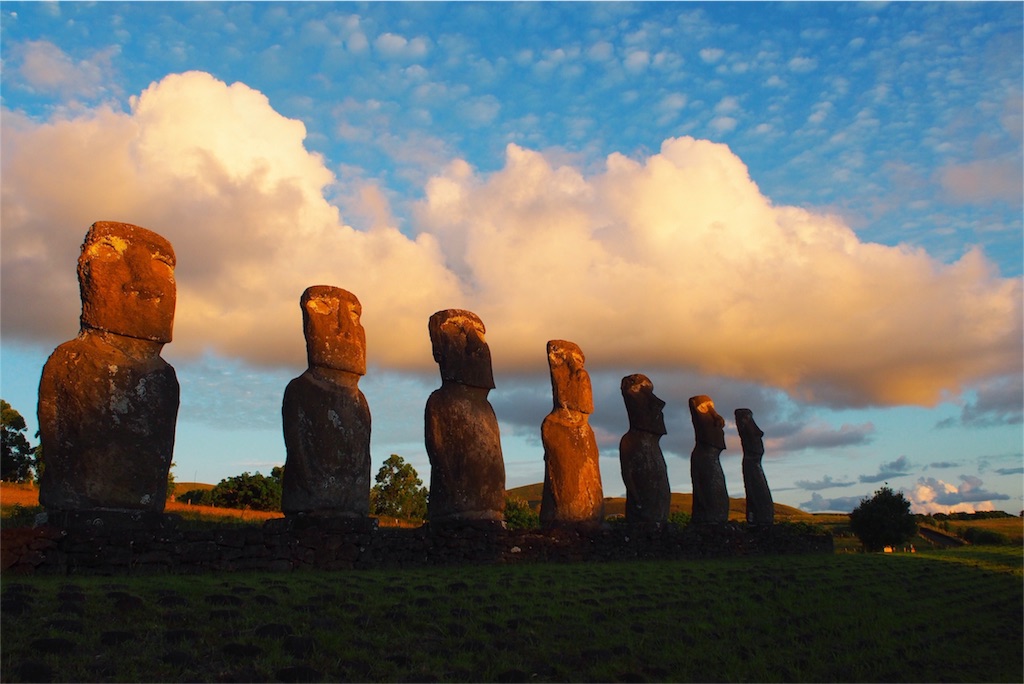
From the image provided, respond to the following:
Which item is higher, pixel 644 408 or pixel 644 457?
pixel 644 408

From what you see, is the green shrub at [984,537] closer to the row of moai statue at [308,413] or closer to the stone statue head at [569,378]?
the row of moai statue at [308,413]

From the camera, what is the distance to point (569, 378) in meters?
17.0

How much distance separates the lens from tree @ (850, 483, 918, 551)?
3275 cm

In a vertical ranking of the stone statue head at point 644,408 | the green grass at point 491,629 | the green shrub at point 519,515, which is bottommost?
the green grass at point 491,629

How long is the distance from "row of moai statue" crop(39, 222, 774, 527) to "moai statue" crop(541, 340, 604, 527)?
3 centimetres

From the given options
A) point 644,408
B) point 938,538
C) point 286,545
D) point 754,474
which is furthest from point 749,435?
point 938,538

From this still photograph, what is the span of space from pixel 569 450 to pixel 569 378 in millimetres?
1520

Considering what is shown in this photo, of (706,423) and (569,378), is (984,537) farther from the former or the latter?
(569,378)

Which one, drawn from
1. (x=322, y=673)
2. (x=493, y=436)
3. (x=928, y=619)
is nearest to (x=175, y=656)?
(x=322, y=673)

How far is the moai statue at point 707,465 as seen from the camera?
21.7 meters

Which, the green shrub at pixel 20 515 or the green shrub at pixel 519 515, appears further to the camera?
the green shrub at pixel 519 515

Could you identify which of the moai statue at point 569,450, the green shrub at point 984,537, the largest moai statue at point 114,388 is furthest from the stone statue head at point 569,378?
the green shrub at point 984,537

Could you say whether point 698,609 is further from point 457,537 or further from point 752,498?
point 752,498

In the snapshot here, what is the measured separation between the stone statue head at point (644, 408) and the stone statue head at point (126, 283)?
36.4ft
